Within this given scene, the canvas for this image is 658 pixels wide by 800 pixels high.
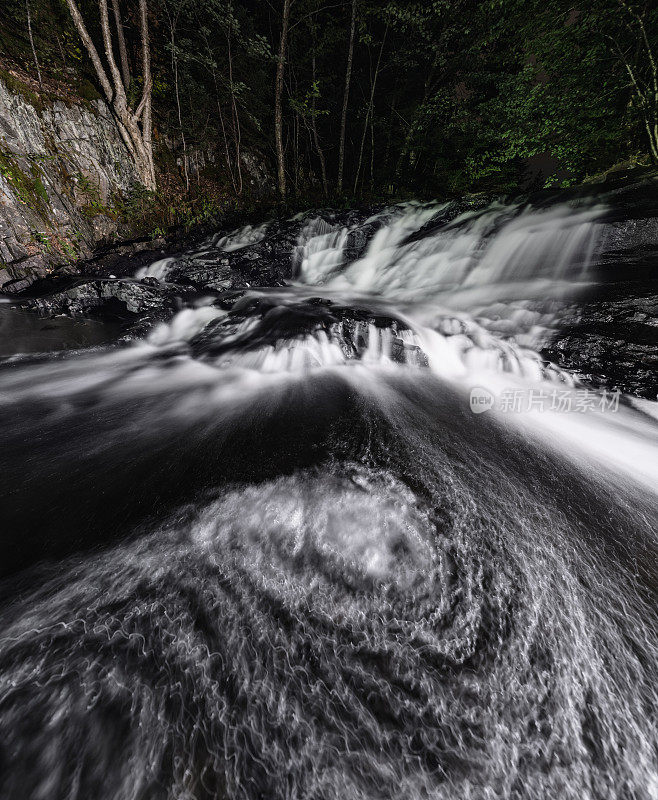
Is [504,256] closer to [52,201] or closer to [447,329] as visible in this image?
[447,329]

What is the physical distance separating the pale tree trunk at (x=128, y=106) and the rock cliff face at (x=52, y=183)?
12.6 inches

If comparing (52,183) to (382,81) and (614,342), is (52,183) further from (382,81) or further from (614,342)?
(382,81)

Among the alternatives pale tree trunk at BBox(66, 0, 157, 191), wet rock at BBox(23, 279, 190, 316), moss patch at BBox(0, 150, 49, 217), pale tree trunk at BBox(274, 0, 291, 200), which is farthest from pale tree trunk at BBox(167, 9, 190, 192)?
wet rock at BBox(23, 279, 190, 316)

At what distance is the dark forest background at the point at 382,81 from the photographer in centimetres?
657

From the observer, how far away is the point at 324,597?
1228mm

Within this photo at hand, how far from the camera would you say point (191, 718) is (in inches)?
34.2

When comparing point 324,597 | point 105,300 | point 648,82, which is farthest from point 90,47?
point 648,82

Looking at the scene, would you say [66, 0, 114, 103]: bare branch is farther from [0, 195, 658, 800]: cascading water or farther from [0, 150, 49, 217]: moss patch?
[0, 195, 658, 800]: cascading water

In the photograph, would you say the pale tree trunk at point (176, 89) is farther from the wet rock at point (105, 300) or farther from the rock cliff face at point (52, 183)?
the wet rock at point (105, 300)

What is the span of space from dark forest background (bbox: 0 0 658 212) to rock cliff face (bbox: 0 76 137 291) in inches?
27.7

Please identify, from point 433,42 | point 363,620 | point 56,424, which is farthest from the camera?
point 433,42

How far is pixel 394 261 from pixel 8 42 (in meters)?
9.61

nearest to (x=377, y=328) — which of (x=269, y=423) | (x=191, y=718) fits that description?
(x=269, y=423)

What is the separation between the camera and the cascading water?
33.1 inches
